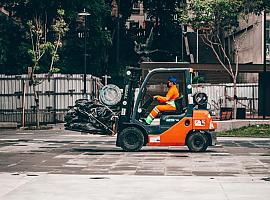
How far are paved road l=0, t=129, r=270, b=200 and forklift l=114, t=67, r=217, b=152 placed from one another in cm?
42

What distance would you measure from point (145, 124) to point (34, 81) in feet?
70.4

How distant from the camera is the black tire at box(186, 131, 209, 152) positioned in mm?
22266

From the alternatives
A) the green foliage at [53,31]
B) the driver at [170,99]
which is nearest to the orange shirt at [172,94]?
the driver at [170,99]

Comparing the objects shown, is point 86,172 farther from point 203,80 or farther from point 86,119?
point 203,80

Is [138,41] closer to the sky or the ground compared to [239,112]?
closer to the sky

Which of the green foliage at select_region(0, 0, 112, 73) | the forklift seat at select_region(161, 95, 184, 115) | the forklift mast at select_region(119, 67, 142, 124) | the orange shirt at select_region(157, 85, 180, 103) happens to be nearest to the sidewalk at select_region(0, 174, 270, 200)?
the orange shirt at select_region(157, 85, 180, 103)

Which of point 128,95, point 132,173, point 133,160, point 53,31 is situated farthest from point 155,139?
point 53,31

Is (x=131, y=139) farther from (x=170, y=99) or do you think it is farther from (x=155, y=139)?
(x=170, y=99)

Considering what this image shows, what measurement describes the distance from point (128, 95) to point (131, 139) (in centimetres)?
145

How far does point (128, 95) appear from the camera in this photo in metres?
22.7

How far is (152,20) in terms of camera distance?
7619cm

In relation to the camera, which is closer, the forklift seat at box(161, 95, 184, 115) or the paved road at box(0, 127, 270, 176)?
the paved road at box(0, 127, 270, 176)

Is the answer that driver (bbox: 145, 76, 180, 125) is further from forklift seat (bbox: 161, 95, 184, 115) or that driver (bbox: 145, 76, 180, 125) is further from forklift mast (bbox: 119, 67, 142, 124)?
forklift mast (bbox: 119, 67, 142, 124)

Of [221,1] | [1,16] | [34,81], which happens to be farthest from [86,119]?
[1,16]
